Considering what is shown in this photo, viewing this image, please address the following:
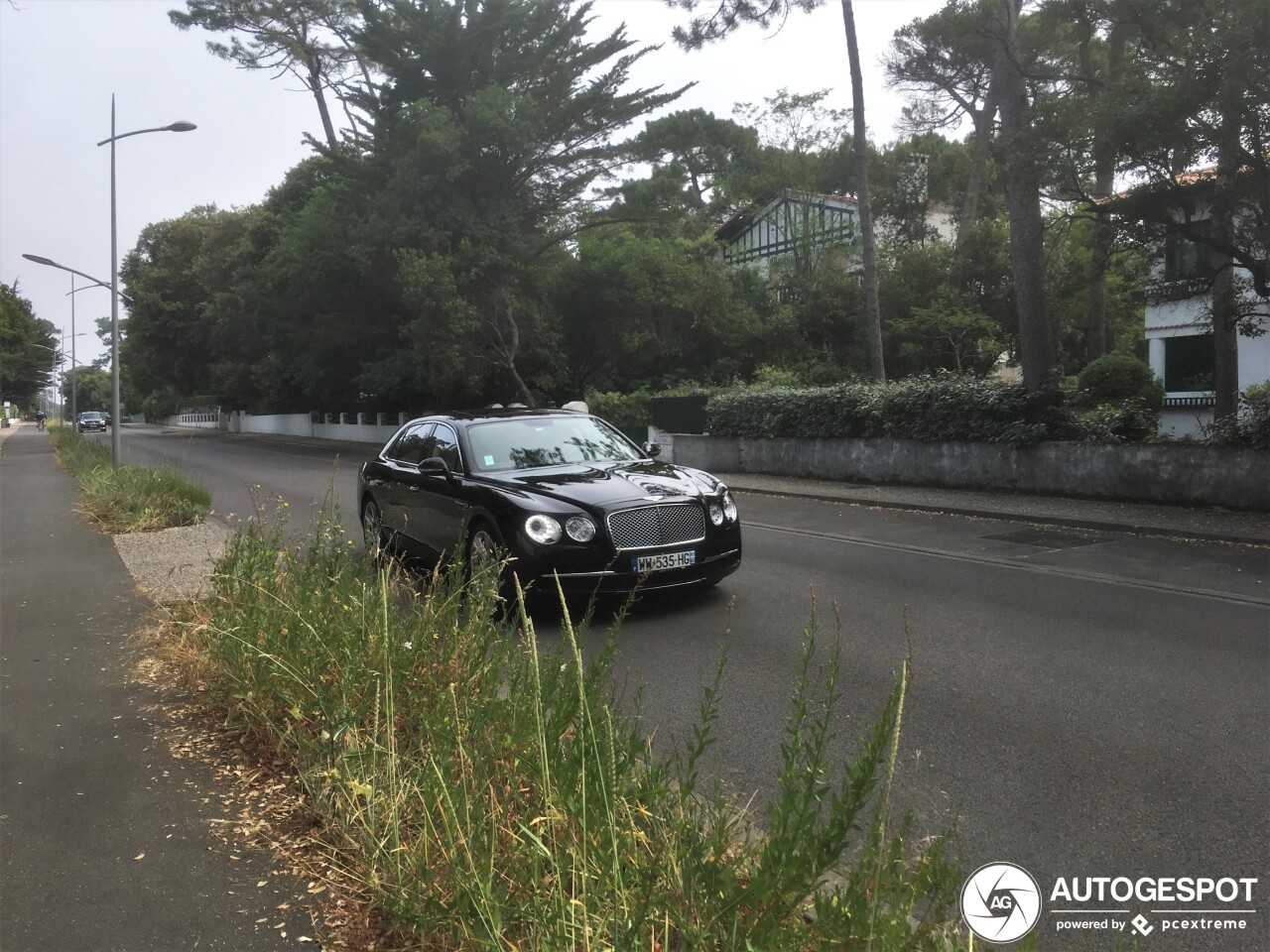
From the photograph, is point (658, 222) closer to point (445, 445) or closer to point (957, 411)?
point (957, 411)

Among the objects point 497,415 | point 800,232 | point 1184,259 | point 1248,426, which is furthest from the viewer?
point 800,232

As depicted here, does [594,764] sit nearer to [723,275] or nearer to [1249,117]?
[1249,117]

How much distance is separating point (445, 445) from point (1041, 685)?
5.46 metres

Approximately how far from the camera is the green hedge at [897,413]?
52.1 feet

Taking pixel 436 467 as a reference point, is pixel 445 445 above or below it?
above

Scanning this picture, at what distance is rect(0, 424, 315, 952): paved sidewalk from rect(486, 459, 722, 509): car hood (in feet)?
9.95

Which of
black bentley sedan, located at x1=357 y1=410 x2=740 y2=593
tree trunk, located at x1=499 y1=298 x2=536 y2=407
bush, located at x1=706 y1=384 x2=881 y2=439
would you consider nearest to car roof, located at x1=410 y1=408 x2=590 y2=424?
black bentley sedan, located at x1=357 y1=410 x2=740 y2=593

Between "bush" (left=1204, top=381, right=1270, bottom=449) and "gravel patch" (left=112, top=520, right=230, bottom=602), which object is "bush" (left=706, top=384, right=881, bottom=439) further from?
"gravel patch" (left=112, top=520, right=230, bottom=602)

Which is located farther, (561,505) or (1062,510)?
(1062,510)

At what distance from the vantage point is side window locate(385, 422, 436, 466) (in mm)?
9688

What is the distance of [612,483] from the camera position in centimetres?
781

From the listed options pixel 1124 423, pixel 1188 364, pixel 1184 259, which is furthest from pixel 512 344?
pixel 1184 259

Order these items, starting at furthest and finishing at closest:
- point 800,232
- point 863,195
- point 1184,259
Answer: point 800,232, point 863,195, point 1184,259

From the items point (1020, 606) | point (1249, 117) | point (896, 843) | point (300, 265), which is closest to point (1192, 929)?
point (896, 843)
